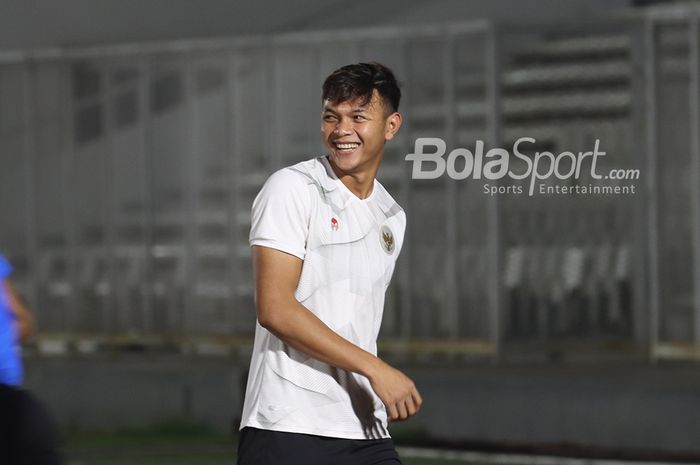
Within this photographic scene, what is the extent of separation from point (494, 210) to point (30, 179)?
339cm

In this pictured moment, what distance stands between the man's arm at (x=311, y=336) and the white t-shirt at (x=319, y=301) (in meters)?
0.06

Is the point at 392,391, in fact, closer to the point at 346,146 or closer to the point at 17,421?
the point at 346,146

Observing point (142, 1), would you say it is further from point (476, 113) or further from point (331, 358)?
point (331, 358)

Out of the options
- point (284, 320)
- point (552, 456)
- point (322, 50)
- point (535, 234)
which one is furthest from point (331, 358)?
point (322, 50)

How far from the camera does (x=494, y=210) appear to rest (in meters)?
10.2

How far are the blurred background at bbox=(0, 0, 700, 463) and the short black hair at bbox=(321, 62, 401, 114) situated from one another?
6.12 metres

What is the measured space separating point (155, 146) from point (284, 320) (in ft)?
26.4

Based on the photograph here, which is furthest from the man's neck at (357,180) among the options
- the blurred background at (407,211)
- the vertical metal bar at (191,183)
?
the vertical metal bar at (191,183)

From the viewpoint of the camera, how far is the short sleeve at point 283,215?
333 centimetres

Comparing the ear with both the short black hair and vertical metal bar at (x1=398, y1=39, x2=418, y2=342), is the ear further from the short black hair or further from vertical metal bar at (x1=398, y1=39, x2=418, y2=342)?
vertical metal bar at (x1=398, y1=39, x2=418, y2=342)

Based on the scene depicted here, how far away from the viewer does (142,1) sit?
38.1 ft

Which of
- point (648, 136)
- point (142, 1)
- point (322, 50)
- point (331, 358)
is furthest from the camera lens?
point (142, 1)

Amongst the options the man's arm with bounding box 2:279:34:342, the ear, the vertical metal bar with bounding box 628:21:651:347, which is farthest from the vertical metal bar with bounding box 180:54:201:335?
the ear

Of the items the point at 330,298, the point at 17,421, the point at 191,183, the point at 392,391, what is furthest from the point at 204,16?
the point at 392,391
